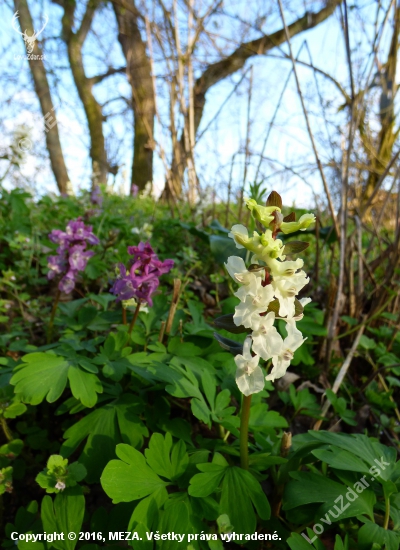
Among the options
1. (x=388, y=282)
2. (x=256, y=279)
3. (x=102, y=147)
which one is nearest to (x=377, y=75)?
(x=388, y=282)

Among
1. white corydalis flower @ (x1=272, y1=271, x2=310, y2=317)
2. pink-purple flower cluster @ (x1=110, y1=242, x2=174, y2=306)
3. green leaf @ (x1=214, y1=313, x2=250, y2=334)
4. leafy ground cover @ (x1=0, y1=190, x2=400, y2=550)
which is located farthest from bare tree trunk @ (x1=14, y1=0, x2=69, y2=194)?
white corydalis flower @ (x1=272, y1=271, x2=310, y2=317)

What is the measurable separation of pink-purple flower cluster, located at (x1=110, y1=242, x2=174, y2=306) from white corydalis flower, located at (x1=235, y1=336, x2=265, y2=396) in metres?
0.71

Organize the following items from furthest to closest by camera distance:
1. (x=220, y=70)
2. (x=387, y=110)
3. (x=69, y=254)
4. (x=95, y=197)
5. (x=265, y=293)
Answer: (x=220, y=70) < (x=95, y=197) < (x=387, y=110) < (x=69, y=254) < (x=265, y=293)

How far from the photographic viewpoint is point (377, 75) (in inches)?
108

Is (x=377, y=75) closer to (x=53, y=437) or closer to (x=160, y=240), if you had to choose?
(x=160, y=240)

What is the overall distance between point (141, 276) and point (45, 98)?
9.19 meters

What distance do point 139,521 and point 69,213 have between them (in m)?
3.01

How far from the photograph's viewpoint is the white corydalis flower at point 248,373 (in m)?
0.97

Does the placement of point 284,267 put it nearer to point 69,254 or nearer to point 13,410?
point 13,410

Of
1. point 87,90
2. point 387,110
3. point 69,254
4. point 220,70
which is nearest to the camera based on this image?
point 69,254

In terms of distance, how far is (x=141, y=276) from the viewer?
1.60 m

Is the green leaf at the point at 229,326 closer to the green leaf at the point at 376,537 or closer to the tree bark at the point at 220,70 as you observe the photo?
the green leaf at the point at 376,537

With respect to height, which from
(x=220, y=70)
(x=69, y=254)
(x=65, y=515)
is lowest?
(x=65, y=515)

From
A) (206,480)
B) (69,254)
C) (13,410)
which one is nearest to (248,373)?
(206,480)
